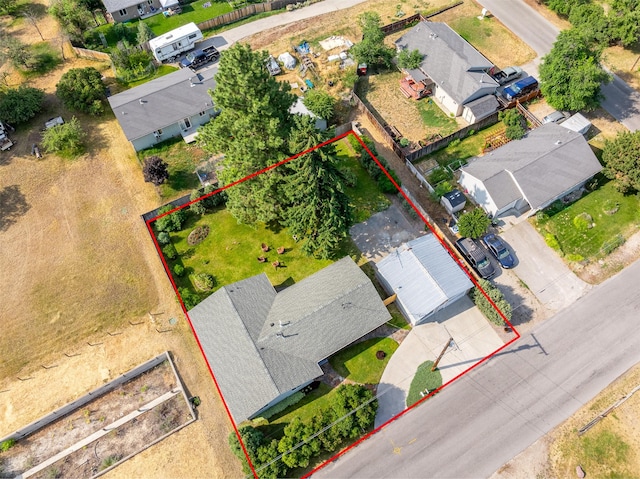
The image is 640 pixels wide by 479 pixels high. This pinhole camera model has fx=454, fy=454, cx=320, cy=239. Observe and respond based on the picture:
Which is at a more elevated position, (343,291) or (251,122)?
(251,122)

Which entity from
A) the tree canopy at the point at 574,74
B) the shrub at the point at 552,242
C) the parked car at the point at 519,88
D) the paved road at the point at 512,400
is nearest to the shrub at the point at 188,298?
the paved road at the point at 512,400

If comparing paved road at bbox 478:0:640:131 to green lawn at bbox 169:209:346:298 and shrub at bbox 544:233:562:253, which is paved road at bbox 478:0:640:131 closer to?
shrub at bbox 544:233:562:253

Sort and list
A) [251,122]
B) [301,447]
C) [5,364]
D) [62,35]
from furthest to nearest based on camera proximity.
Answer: [62,35] → [5,364] → [251,122] → [301,447]

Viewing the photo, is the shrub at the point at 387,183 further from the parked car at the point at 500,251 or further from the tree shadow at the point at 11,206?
the tree shadow at the point at 11,206

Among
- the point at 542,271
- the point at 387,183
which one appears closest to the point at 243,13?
the point at 387,183

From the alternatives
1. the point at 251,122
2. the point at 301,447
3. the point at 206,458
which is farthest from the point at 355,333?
the point at 251,122

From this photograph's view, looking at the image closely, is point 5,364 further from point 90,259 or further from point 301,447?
point 301,447

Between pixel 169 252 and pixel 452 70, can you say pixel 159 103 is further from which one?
pixel 452 70
